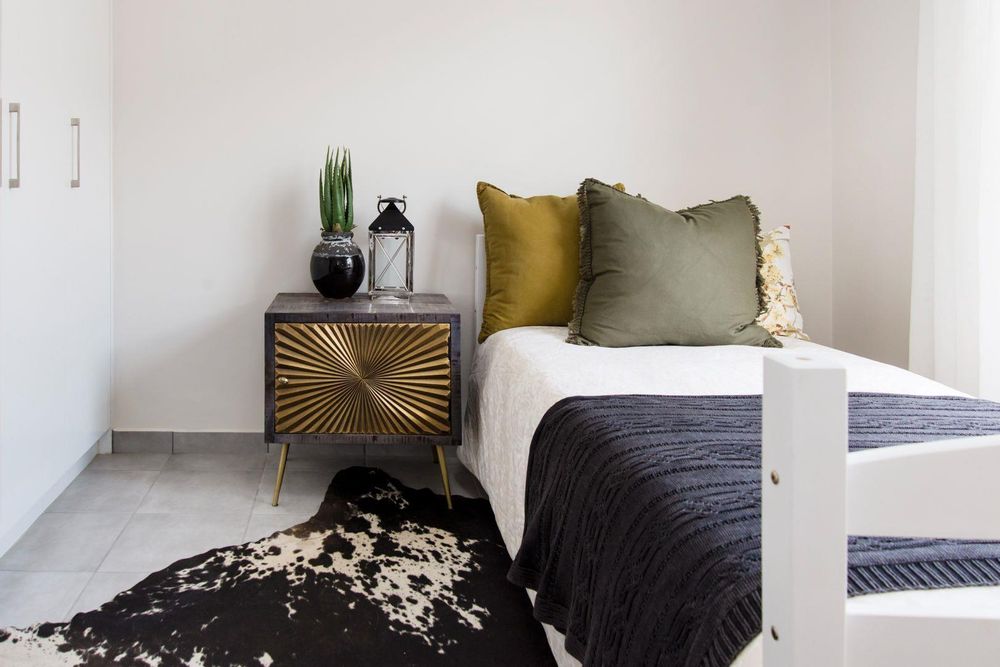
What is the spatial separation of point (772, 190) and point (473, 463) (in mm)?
1513

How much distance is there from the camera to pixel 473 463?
2896 millimetres

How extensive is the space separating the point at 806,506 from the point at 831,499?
0.02m

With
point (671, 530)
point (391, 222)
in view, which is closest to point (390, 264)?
point (391, 222)

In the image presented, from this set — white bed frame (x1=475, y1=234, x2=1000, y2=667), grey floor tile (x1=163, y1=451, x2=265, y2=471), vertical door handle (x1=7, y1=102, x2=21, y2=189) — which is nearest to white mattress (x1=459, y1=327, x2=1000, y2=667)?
grey floor tile (x1=163, y1=451, x2=265, y2=471)

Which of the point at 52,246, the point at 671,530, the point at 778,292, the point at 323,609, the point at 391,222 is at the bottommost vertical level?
the point at 323,609

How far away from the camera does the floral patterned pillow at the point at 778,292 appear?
9.32ft

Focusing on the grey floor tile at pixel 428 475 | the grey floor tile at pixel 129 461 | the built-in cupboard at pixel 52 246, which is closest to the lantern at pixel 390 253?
the grey floor tile at pixel 428 475

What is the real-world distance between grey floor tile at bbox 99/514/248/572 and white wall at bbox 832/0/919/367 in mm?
2171

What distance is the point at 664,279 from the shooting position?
2570mm

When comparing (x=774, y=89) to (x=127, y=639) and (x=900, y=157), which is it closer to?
(x=900, y=157)

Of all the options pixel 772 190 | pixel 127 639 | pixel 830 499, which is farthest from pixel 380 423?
pixel 830 499

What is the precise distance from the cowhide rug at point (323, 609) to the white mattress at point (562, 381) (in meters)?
0.15

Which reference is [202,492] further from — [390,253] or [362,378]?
[390,253]

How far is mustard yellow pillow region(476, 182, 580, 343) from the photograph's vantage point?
9.49ft
